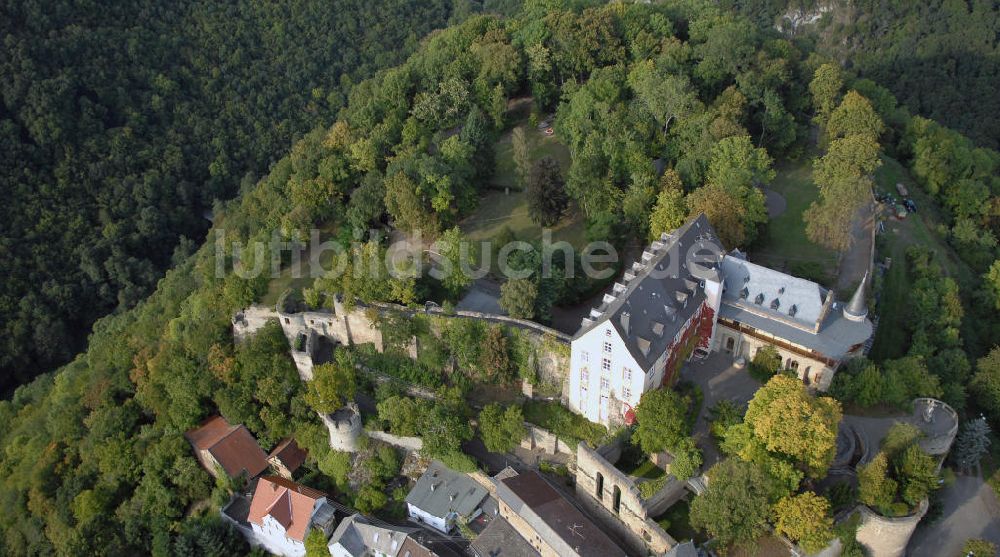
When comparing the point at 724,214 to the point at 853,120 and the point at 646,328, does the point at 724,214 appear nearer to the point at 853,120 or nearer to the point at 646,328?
the point at 646,328

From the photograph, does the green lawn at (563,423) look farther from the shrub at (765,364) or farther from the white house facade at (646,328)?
the shrub at (765,364)

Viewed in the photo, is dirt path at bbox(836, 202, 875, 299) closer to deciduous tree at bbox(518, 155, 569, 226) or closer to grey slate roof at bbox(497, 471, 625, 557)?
deciduous tree at bbox(518, 155, 569, 226)

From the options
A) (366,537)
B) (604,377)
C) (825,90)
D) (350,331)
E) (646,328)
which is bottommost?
(366,537)

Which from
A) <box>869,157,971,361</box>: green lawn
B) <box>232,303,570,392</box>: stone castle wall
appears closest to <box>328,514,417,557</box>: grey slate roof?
<box>232,303,570,392</box>: stone castle wall

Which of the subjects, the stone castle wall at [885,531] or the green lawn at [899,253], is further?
the green lawn at [899,253]

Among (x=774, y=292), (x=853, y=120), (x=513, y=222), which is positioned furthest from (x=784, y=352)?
(x=853, y=120)

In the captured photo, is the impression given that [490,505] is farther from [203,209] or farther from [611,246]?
[203,209]

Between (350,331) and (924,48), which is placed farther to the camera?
(924,48)

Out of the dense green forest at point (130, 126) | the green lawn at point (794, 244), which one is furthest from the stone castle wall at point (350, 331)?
the dense green forest at point (130, 126)
